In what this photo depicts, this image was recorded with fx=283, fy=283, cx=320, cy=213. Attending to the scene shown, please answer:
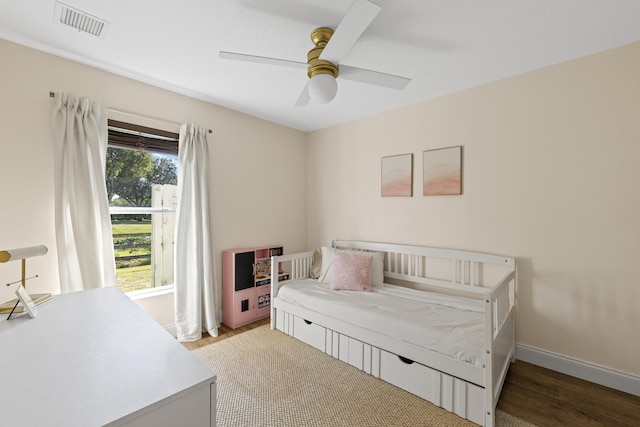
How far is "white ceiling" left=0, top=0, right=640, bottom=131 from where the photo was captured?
161cm

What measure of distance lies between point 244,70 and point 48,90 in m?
1.45

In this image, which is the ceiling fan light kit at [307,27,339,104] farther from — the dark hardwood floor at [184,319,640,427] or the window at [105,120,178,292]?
the dark hardwood floor at [184,319,640,427]

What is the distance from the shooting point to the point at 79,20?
175 cm

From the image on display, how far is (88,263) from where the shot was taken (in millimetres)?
2195

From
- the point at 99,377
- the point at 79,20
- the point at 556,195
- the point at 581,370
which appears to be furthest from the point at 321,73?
the point at 581,370

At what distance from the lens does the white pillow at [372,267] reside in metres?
2.94

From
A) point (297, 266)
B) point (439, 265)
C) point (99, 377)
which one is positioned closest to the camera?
point (99, 377)

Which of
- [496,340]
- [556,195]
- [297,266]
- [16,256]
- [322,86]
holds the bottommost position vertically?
[496,340]

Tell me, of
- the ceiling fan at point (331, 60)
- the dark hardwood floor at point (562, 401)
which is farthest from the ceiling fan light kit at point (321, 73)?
the dark hardwood floor at point (562, 401)

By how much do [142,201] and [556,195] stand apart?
140 inches

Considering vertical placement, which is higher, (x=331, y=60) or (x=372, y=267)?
(x=331, y=60)

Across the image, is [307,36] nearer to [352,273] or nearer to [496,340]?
[352,273]

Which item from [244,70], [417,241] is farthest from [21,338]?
[417,241]

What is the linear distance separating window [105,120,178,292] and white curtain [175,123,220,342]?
19cm
